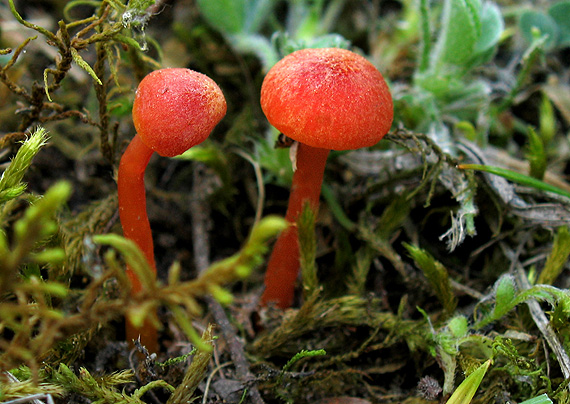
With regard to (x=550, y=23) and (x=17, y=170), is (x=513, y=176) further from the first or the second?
(x=17, y=170)

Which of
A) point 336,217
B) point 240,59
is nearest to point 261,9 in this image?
point 240,59

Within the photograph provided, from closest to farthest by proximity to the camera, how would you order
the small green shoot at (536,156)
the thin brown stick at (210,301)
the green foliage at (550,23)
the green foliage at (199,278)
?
1. the green foliage at (199,278)
2. the thin brown stick at (210,301)
3. the small green shoot at (536,156)
4. the green foliage at (550,23)

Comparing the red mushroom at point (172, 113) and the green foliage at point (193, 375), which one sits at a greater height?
the red mushroom at point (172, 113)

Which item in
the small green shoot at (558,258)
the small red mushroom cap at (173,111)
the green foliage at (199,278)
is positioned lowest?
the small green shoot at (558,258)

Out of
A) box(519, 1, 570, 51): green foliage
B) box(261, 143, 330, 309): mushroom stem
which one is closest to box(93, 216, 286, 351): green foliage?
box(261, 143, 330, 309): mushroom stem

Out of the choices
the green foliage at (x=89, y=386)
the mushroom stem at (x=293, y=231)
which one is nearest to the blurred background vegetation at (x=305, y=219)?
the green foliage at (x=89, y=386)

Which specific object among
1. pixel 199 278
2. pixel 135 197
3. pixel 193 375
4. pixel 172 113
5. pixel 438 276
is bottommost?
pixel 193 375

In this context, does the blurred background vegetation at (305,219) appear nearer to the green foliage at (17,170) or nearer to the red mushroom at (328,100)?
the green foliage at (17,170)

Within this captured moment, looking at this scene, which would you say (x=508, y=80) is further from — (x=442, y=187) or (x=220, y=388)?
(x=220, y=388)

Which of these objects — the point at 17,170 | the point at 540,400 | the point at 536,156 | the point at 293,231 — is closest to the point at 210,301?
the point at 293,231
